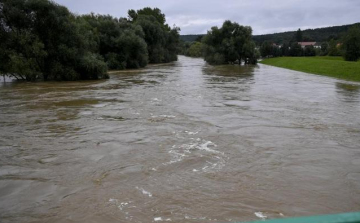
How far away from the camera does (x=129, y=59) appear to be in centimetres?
4800

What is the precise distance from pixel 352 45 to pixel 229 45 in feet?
73.0

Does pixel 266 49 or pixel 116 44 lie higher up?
pixel 266 49

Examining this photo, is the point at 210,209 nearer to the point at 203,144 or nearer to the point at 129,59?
the point at 203,144

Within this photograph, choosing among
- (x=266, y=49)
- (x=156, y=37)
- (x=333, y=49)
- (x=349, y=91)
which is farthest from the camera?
(x=266, y=49)

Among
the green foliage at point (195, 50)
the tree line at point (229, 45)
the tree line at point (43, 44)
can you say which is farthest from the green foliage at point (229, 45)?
the green foliage at point (195, 50)

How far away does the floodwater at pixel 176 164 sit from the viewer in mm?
5105

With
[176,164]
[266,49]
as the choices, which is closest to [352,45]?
[266,49]

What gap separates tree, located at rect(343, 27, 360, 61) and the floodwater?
173ft

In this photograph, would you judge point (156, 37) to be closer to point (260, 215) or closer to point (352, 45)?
point (352, 45)

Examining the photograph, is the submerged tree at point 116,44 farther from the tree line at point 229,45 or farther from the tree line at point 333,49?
the tree line at point 333,49

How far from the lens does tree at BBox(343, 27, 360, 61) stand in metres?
58.6

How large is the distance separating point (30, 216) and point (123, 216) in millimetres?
1373

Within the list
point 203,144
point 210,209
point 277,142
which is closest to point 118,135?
point 203,144

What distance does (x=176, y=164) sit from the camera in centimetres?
711
